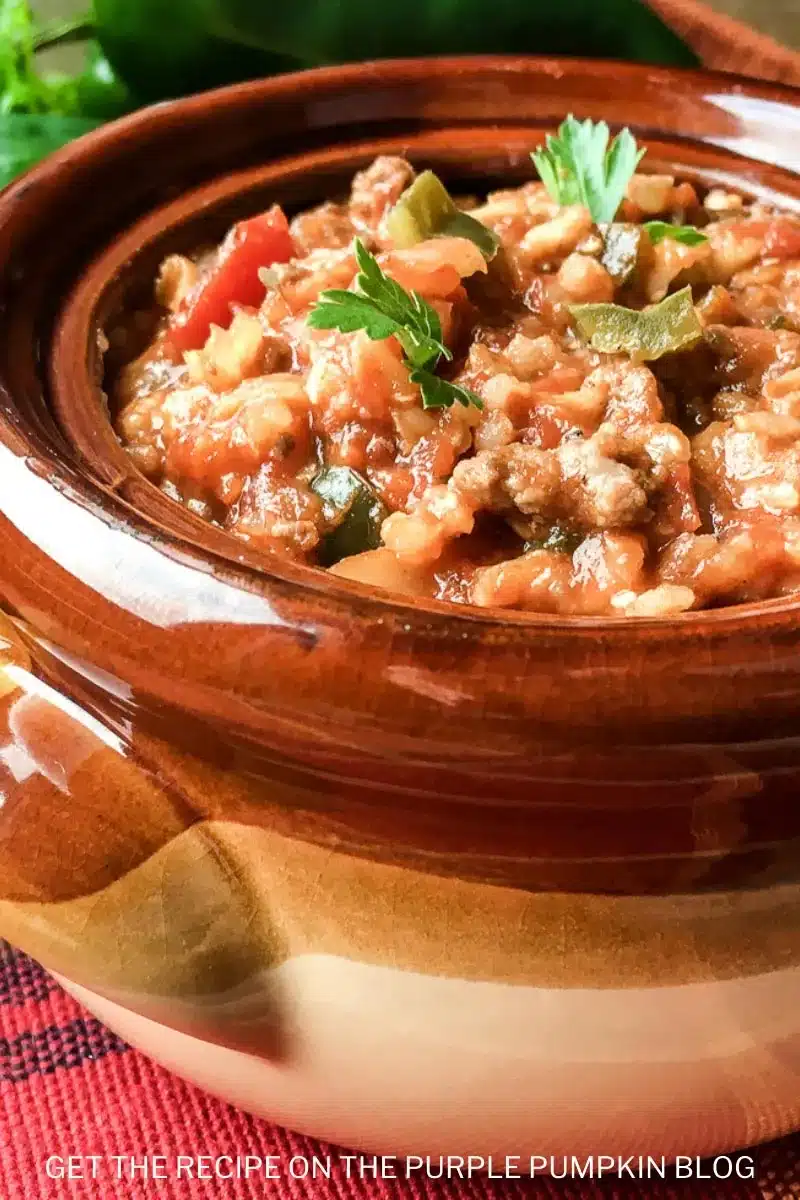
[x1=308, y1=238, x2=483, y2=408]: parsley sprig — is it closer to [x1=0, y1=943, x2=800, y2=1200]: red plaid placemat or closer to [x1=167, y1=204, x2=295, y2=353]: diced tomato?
[x1=167, y1=204, x2=295, y2=353]: diced tomato

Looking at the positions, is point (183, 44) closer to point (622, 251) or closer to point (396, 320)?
point (622, 251)

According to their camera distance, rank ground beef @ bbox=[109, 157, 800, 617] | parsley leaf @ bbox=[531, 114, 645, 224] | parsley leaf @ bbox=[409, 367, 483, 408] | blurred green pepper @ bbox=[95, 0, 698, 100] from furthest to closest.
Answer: blurred green pepper @ bbox=[95, 0, 698, 100], parsley leaf @ bbox=[531, 114, 645, 224], parsley leaf @ bbox=[409, 367, 483, 408], ground beef @ bbox=[109, 157, 800, 617]

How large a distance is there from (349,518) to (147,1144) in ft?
2.07

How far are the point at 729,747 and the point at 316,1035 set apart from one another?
0.41 meters

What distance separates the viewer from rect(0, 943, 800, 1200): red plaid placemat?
3.71 feet

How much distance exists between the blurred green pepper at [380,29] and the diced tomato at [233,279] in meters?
0.83

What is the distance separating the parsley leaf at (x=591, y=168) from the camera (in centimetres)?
148

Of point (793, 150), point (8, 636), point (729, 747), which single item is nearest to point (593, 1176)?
point (729, 747)

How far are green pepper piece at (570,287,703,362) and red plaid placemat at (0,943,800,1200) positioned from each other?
2.59 ft

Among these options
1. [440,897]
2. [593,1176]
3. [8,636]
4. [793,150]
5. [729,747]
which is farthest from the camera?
[793,150]

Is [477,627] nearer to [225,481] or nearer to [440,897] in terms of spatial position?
[440,897]

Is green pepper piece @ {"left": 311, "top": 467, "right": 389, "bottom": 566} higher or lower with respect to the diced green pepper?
higher

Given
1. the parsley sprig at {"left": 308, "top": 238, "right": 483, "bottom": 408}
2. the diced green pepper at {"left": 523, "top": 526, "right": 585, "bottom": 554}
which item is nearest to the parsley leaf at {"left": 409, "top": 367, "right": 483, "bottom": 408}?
the parsley sprig at {"left": 308, "top": 238, "right": 483, "bottom": 408}

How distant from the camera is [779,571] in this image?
3.36 ft
